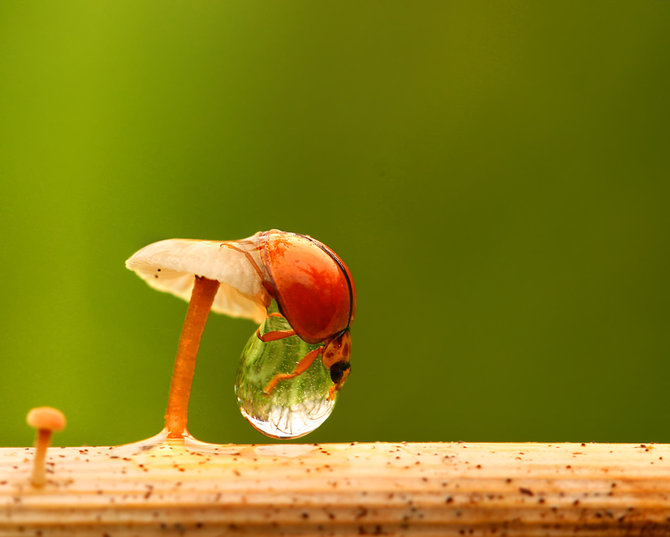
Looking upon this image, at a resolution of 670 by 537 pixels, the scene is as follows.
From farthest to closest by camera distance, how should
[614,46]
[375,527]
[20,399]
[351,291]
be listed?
[614,46], [20,399], [351,291], [375,527]

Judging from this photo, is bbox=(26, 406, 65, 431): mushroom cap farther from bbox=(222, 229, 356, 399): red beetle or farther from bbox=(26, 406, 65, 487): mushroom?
bbox=(222, 229, 356, 399): red beetle

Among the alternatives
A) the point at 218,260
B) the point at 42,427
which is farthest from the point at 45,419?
the point at 218,260

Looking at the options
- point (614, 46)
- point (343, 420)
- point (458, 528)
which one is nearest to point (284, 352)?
point (458, 528)

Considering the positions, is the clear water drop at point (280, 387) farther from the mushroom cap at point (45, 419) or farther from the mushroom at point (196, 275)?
the mushroom cap at point (45, 419)

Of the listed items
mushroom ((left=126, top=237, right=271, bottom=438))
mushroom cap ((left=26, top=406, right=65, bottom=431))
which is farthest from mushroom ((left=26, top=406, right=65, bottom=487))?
mushroom ((left=126, top=237, right=271, bottom=438))

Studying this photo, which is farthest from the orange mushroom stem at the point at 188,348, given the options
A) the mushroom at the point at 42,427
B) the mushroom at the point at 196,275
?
the mushroom at the point at 42,427

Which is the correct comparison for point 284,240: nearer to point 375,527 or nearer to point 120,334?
point 375,527
